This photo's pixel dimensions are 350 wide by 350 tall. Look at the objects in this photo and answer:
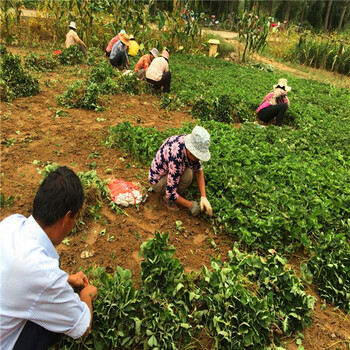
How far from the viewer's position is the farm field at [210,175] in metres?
2.82

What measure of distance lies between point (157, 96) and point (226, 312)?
5.78 metres

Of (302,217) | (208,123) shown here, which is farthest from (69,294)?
(208,123)

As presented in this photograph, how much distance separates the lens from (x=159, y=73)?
677 cm

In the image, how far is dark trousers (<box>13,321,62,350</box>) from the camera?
1554 millimetres

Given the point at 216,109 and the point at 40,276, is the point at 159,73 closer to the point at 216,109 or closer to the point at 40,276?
the point at 216,109

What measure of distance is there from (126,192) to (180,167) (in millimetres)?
796

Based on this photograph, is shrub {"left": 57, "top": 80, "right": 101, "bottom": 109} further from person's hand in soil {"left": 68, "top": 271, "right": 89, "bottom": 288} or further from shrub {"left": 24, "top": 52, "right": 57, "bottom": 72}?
person's hand in soil {"left": 68, "top": 271, "right": 89, "bottom": 288}

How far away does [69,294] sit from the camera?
5.16 feet

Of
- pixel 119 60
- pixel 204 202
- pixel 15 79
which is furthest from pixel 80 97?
pixel 204 202

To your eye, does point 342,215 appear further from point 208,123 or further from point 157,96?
point 157,96

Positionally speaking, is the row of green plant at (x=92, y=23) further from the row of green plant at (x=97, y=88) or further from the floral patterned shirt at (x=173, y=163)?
the floral patterned shirt at (x=173, y=163)

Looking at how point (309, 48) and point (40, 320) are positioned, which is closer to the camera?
point (40, 320)

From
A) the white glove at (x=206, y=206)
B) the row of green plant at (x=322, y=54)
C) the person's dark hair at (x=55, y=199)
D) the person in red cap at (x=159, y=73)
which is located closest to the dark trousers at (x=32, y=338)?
the person's dark hair at (x=55, y=199)

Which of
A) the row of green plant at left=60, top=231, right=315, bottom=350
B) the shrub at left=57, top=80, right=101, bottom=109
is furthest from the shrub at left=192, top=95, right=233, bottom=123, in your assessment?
the row of green plant at left=60, top=231, right=315, bottom=350
